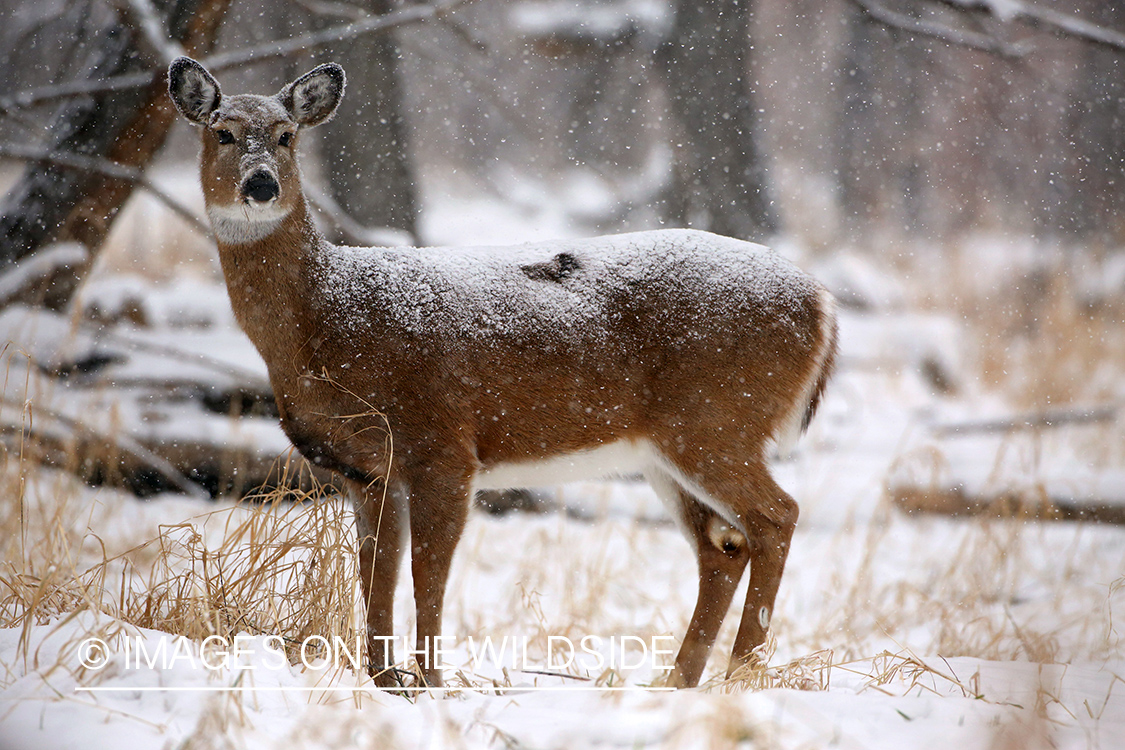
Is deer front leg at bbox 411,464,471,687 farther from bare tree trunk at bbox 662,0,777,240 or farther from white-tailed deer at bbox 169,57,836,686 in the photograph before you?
bare tree trunk at bbox 662,0,777,240

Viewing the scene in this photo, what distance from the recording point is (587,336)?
10.5 feet

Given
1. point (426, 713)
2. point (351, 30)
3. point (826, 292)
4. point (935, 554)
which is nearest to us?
point (426, 713)

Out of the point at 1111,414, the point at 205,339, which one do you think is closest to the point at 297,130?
the point at 205,339

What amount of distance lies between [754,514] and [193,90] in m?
2.44

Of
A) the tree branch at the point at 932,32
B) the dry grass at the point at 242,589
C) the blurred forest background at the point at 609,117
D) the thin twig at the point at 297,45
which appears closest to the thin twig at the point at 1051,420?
the blurred forest background at the point at 609,117

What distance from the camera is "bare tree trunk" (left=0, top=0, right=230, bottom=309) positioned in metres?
5.24

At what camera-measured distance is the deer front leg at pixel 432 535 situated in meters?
3.04

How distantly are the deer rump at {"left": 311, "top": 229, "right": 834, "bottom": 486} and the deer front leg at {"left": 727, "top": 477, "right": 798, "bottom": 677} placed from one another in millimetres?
182

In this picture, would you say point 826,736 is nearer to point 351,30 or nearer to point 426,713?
point 426,713

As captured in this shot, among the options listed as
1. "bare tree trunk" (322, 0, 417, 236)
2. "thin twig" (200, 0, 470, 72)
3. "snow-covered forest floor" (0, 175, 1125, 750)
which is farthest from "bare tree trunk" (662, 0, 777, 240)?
"thin twig" (200, 0, 470, 72)

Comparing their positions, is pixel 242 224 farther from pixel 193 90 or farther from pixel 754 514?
pixel 754 514

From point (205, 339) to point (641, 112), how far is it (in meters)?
12.4

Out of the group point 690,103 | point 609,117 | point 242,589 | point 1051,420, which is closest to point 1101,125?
point 1051,420

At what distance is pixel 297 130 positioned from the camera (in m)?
3.28
